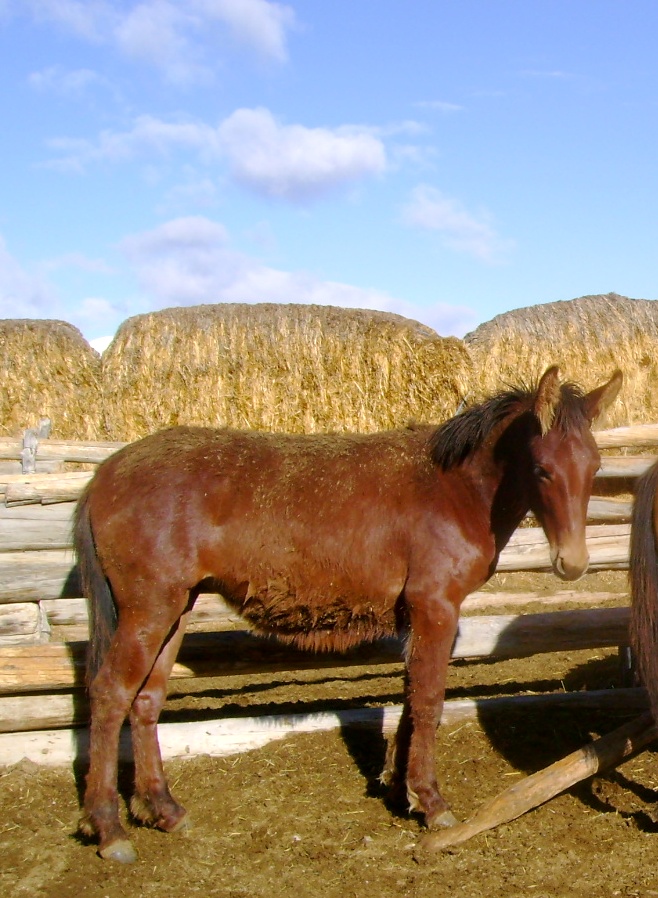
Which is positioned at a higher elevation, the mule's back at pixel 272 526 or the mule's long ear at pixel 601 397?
the mule's long ear at pixel 601 397

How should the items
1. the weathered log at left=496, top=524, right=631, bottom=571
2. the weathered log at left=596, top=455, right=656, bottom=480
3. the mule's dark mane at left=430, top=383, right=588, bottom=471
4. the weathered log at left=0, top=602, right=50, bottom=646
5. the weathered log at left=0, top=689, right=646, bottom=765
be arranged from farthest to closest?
the weathered log at left=596, top=455, right=656, bottom=480
the weathered log at left=496, top=524, right=631, bottom=571
the weathered log at left=0, top=602, right=50, bottom=646
the weathered log at left=0, top=689, right=646, bottom=765
the mule's dark mane at left=430, top=383, right=588, bottom=471

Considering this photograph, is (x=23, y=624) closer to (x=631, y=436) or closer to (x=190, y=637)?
(x=190, y=637)

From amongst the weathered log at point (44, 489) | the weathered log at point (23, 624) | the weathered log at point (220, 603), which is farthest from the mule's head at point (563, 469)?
the weathered log at point (44, 489)

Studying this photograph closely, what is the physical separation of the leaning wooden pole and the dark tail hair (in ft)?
1.36

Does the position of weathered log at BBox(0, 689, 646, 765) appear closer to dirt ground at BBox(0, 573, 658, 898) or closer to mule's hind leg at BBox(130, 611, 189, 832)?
dirt ground at BBox(0, 573, 658, 898)

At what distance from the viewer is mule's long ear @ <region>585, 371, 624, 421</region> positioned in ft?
13.7

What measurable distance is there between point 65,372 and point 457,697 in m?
11.1

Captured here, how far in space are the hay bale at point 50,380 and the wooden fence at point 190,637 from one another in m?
7.96

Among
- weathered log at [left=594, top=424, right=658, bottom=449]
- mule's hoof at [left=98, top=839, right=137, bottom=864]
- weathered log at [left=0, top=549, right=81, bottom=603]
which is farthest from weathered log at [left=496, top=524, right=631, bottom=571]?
mule's hoof at [left=98, top=839, right=137, bottom=864]

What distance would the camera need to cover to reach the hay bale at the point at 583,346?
48.6 feet

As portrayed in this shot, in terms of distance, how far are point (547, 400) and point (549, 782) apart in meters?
1.96

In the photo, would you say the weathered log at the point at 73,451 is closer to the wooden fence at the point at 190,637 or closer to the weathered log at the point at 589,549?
the wooden fence at the point at 190,637

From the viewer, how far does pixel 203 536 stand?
4.03 metres

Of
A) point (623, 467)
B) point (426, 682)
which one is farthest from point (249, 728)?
point (623, 467)
